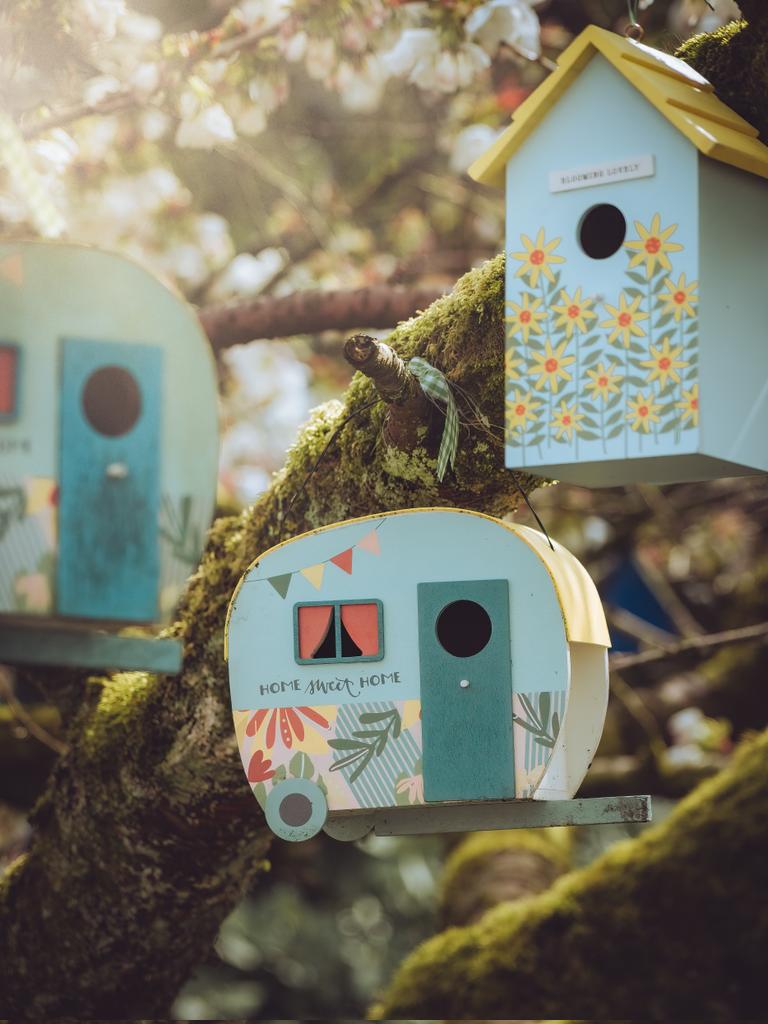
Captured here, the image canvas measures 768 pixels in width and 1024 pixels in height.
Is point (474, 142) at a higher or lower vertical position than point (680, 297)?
higher

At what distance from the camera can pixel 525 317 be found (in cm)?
202

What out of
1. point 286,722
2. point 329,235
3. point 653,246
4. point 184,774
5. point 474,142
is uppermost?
point 329,235

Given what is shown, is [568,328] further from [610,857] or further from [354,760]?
[610,857]

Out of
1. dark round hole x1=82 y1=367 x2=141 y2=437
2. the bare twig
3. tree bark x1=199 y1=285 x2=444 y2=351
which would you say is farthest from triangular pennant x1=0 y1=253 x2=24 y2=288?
the bare twig

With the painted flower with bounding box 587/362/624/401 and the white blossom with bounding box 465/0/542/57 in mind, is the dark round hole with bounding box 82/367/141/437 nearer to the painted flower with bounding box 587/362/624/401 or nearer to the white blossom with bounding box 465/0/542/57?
the painted flower with bounding box 587/362/624/401

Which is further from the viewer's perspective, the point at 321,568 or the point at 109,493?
the point at 321,568

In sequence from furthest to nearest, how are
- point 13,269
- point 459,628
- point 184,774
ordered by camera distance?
point 184,774, point 459,628, point 13,269

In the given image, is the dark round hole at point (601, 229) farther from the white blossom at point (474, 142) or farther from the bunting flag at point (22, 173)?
the white blossom at point (474, 142)

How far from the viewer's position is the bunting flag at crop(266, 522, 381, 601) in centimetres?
206

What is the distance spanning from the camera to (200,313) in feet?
11.3

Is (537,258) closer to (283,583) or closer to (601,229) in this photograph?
(601,229)

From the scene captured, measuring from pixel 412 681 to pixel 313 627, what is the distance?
179mm

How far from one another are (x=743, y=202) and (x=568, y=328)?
0.35 metres

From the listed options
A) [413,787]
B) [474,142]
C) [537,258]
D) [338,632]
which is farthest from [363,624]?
[474,142]
